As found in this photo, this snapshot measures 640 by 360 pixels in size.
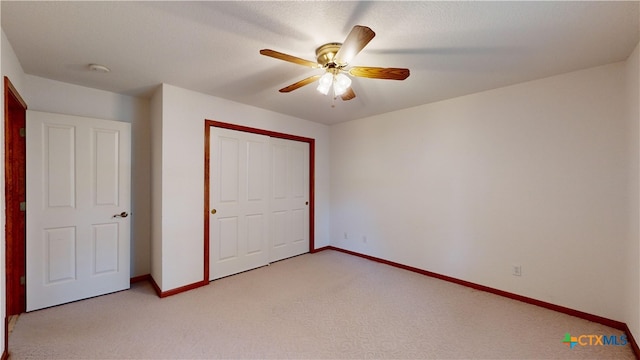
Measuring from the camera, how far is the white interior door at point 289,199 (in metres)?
4.08

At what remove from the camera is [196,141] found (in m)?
3.08

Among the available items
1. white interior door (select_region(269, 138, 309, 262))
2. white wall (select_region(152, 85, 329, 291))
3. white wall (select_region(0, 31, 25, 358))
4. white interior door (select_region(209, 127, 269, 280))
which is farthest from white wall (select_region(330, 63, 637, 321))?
white wall (select_region(0, 31, 25, 358))

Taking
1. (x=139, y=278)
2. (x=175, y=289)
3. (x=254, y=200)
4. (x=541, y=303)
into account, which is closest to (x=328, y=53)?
(x=254, y=200)

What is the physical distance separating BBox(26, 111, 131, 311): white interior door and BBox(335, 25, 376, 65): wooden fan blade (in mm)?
2676

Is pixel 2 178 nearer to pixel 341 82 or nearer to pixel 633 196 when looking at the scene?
pixel 341 82

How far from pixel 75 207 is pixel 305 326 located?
2.63 m

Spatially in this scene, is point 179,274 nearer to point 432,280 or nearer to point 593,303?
point 432,280

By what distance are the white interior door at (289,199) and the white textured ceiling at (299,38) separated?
5.04 feet

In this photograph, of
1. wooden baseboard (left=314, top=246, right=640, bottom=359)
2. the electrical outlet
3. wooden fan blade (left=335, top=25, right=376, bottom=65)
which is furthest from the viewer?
the electrical outlet

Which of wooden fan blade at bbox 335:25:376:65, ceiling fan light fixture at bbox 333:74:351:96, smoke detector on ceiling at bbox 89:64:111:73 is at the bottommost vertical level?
ceiling fan light fixture at bbox 333:74:351:96

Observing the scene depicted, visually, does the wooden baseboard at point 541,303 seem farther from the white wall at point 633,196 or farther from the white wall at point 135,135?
the white wall at point 135,135

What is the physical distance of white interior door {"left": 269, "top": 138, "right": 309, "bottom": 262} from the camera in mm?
4082

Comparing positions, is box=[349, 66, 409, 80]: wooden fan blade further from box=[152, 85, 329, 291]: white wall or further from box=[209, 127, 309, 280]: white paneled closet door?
box=[209, 127, 309, 280]: white paneled closet door

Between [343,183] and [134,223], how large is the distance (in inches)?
120
